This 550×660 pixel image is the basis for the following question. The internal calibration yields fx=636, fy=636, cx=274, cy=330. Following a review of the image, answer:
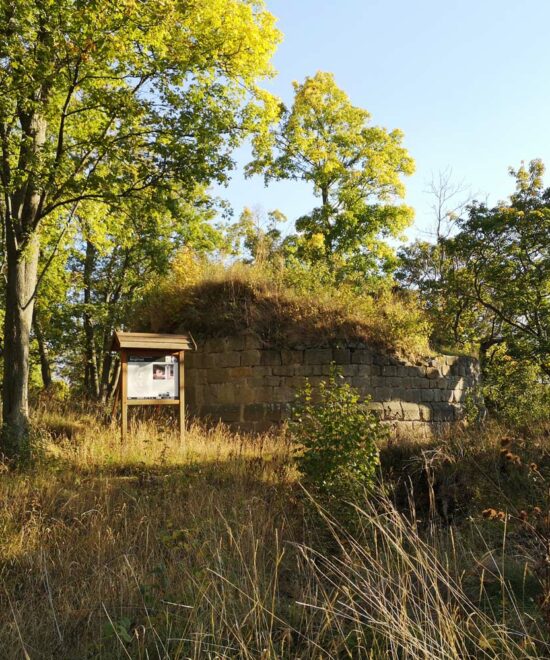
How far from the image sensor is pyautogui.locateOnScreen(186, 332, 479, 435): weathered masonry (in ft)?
39.0

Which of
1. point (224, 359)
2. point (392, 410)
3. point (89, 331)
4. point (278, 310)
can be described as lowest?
point (392, 410)

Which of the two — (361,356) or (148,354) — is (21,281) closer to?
(148,354)

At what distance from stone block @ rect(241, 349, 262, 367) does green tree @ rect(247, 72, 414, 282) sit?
11911 mm

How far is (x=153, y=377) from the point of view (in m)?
10.3

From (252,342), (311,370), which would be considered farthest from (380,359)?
(252,342)

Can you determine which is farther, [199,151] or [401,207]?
[401,207]

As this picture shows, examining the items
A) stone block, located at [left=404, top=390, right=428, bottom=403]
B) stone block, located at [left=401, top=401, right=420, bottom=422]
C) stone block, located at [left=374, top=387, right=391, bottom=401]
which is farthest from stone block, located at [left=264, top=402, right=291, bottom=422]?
stone block, located at [left=404, top=390, right=428, bottom=403]

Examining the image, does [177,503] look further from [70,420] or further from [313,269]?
[313,269]

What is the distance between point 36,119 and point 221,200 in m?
3.22

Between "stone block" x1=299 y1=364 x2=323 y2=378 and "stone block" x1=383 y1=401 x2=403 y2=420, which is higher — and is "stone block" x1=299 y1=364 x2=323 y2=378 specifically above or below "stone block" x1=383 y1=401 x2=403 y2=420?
above

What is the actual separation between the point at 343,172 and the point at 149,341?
16.7 meters

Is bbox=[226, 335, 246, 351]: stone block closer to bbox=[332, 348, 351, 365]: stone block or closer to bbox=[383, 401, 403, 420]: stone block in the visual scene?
bbox=[332, 348, 351, 365]: stone block

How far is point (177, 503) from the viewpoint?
6848 millimetres

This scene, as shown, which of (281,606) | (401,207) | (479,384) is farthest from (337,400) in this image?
(401,207)
